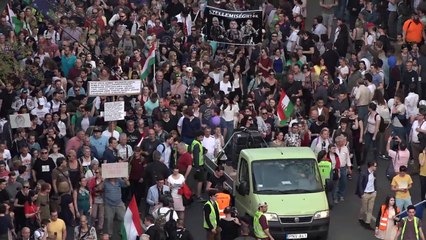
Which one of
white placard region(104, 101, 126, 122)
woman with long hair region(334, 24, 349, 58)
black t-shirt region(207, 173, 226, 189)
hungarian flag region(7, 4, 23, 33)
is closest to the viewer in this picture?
black t-shirt region(207, 173, 226, 189)

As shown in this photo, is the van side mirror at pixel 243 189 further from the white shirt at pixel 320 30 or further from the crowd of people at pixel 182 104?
the white shirt at pixel 320 30

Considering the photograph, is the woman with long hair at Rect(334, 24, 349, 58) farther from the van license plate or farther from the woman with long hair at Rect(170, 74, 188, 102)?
the van license plate

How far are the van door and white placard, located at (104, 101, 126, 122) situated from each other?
3.57 metres

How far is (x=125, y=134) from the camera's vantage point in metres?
35.8

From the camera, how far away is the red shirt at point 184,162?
1403 inches

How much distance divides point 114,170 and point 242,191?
2747 millimetres

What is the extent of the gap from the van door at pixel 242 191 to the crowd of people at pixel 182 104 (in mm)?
1106

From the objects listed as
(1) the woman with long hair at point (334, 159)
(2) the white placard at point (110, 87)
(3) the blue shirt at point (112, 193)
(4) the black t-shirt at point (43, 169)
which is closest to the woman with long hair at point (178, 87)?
(2) the white placard at point (110, 87)

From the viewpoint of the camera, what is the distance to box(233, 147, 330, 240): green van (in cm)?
3284

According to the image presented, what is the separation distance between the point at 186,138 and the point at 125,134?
2.02 metres

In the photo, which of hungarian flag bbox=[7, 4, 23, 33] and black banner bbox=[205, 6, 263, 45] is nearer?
black banner bbox=[205, 6, 263, 45]

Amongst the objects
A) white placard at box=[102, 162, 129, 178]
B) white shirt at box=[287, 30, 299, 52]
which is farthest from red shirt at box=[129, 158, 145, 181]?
white shirt at box=[287, 30, 299, 52]

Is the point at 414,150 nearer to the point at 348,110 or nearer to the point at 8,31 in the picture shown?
the point at 348,110

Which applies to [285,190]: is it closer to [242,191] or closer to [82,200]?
[242,191]
